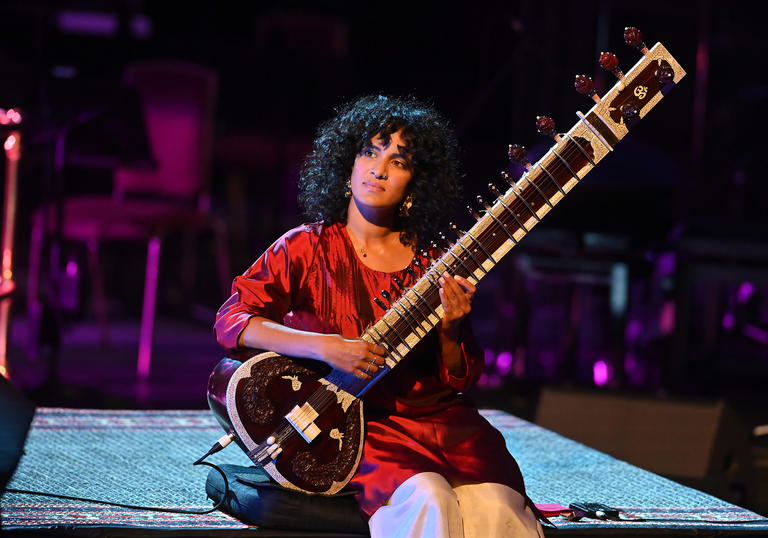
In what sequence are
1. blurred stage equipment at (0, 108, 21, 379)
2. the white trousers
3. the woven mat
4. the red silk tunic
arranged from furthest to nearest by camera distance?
1. blurred stage equipment at (0, 108, 21, 379)
2. the woven mat
3. the red silk tunic
4. the white trousers

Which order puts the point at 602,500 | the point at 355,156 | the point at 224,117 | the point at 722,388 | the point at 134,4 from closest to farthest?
the point at 355,156 < the point at 602,500 < the point at 722,388 < the point at 224,117 < the point at 134,4

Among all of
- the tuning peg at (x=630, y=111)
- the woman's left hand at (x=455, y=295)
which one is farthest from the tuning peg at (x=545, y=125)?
the woman's left hand at (x=455, y=295)

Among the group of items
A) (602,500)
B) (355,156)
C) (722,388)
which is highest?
(355,156)

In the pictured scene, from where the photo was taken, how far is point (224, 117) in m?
6.88

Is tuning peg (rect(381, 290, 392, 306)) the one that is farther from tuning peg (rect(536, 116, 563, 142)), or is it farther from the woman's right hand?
tuning peg (rect(536, 116, 563, 142))

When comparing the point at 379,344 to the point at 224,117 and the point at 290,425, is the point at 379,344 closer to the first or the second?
the point at 290,425

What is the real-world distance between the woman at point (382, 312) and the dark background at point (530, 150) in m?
1.30

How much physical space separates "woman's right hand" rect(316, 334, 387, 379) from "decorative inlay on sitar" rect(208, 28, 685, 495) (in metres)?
0.05

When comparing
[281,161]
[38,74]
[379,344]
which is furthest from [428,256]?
[281,161]

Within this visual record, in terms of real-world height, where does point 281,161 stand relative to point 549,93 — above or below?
below

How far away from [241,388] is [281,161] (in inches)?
157

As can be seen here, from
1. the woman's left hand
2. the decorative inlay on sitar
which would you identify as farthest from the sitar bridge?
the woman's left hand

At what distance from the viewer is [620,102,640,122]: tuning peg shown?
2.02m

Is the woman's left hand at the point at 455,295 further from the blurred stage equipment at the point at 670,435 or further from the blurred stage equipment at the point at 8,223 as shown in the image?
the blurred stage equipment at the point at 8,223
